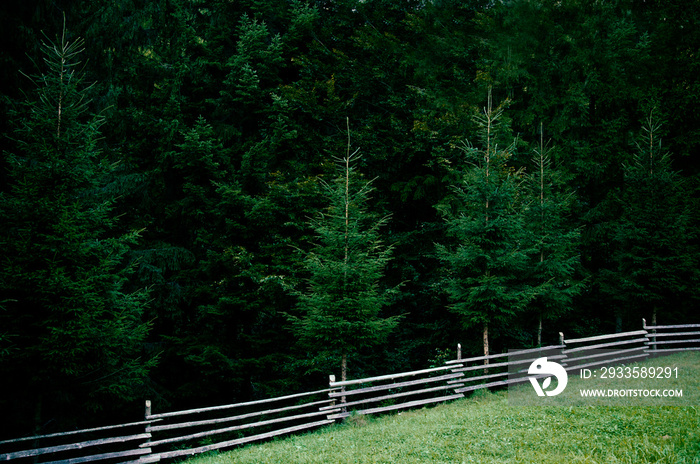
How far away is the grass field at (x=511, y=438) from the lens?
7.51m

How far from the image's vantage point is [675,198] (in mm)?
17953

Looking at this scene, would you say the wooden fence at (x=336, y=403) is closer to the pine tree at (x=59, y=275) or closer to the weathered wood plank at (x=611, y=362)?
the weathered wood plank at (x=611, y=362)

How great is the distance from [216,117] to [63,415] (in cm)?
1263

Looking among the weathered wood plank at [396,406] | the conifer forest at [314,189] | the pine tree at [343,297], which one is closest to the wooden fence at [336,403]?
the weathered wood plank at [396,406]

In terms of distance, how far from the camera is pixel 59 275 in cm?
978

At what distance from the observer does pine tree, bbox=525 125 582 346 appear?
16812mm

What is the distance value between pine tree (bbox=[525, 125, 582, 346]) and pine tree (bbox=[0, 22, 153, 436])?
13030 millimetres

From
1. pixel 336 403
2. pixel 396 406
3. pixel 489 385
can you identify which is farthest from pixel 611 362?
pixel 336 403

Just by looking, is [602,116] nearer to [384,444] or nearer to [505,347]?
[505,347]

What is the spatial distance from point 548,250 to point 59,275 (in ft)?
52.1

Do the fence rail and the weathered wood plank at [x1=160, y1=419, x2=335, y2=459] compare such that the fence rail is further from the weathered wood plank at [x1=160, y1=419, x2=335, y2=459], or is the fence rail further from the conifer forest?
the weathered wood plank at [x1=160, y1=419, x2=335, y2=459]

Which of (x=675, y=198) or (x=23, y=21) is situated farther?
(x=675, y=198)

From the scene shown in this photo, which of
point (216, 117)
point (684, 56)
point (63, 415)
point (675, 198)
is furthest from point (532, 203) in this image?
point (63, 415)

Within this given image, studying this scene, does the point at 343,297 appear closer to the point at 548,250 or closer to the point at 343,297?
the point at 343,297
